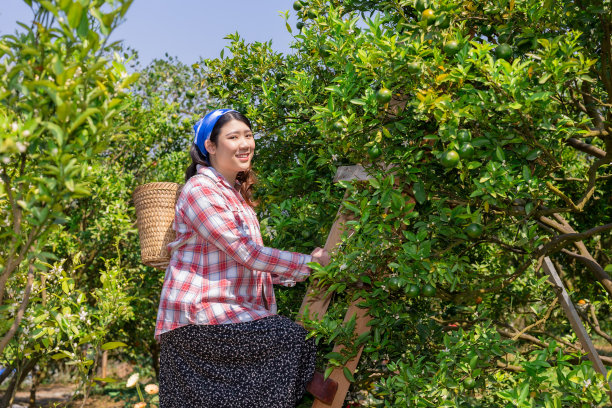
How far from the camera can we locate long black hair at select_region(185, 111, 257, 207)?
3078 millimetres

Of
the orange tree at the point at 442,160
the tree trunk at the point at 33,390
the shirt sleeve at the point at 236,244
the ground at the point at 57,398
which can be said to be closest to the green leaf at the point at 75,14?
the orange tree at the point at 442,160

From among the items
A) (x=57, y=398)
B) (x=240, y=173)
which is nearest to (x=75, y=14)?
(x=240, y=173)

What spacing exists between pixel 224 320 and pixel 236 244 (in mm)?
350

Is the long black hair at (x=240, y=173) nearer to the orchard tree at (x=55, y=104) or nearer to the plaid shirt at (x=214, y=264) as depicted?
the plaid shirt at (x=214, y=264)

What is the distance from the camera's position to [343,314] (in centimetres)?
290

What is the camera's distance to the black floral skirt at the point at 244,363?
2.72 metres

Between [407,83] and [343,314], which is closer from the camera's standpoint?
[407,83]

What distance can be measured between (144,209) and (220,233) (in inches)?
23.7

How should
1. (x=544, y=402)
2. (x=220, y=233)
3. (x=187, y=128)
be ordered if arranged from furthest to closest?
1. (x=187, y=128)
2. (x=220, y=233)
3. (x=544, y=402)

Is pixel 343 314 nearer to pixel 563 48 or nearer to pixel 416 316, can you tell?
pixel 416 316

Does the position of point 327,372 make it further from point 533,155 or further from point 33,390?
point 33,390

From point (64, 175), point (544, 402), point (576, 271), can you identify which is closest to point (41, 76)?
point (64, 175)

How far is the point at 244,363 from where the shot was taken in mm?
2766

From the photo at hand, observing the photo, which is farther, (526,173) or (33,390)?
(33,390)
